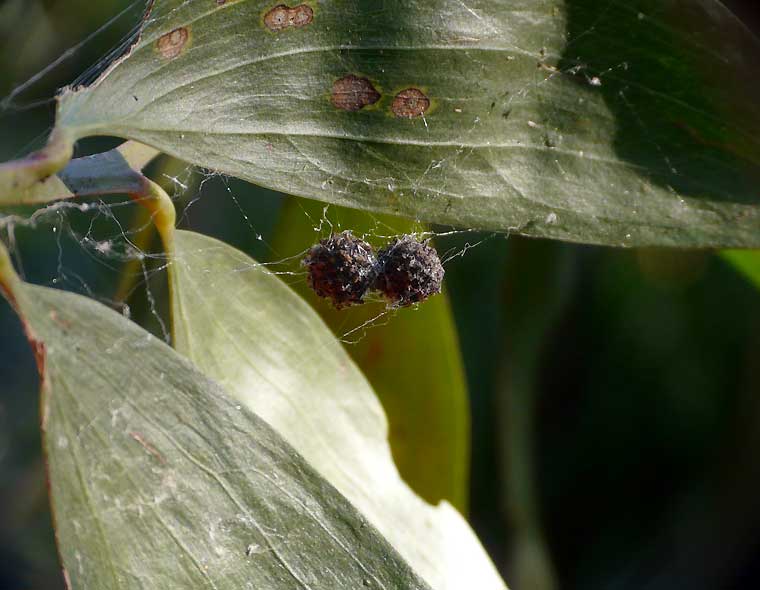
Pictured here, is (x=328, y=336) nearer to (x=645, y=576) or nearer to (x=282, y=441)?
(x=282, y=441)

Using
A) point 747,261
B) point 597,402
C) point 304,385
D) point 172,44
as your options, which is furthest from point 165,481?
point 597,402

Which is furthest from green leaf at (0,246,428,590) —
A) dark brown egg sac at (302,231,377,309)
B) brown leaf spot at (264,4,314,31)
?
brown leaf spot at (264,4,314,31)

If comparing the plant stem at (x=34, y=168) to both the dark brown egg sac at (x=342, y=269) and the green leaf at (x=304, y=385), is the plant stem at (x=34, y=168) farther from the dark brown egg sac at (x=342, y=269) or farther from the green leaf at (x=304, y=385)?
the dark brown egg sac at (x=342, y=269)

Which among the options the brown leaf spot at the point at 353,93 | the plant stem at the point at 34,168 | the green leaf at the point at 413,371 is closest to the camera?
the plant stem at the point at 34,168

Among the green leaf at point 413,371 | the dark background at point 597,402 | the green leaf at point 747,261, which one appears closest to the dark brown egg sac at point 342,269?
the green leaf at point 413,371

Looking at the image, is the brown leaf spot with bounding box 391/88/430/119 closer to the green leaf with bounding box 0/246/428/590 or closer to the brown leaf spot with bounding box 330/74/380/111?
the brown leaf spot with bounding box 330/74/380/111

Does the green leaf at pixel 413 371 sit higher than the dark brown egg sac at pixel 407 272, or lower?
lower
